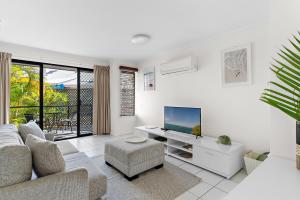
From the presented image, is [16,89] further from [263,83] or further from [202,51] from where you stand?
[263,83]

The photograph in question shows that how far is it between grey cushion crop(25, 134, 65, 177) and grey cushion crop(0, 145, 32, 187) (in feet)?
0.22

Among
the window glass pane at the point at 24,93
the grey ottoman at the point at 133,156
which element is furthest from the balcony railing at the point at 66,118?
the grey ottoman at the point at 133,156

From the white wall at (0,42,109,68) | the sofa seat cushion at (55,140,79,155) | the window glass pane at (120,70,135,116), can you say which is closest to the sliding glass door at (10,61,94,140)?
the white wall at (0,42,109,68)

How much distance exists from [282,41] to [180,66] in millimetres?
2237

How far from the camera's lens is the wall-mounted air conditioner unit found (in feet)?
10.3

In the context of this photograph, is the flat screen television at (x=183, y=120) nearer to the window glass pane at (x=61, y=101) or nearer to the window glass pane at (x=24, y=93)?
the window glass pane at (x=61, y=101)

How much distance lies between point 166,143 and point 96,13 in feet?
8.37

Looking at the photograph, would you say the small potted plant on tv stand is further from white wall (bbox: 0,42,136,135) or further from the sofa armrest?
white wall (bbox: 0,42,136,135)

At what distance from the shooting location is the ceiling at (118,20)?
1935 millimetres

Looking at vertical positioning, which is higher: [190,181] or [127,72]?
[127,72]

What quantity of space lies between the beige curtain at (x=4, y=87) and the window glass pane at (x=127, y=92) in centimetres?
259

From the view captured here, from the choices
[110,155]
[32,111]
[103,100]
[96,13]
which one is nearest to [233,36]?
[96,13]

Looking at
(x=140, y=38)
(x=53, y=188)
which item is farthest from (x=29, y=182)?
(x=140, y=38)

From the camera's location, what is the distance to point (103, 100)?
461cm
